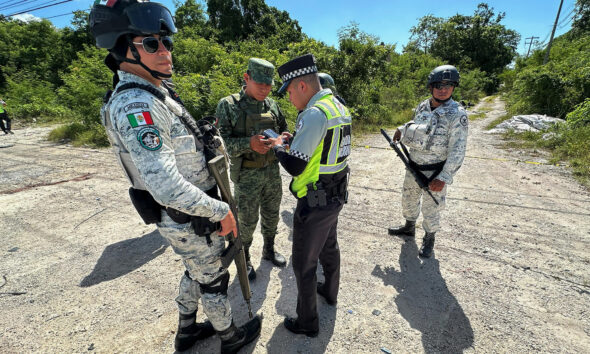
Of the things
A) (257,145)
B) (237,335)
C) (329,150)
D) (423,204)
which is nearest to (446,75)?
(423,204)

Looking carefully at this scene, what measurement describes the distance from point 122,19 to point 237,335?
6.67 ft

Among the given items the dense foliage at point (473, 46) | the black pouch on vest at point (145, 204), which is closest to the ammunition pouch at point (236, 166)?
the black pouch on vest at point (145, 204)

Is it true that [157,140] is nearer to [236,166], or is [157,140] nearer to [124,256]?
[236,166]

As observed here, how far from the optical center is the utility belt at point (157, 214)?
4.69 ft

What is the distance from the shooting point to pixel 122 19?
1.25 m

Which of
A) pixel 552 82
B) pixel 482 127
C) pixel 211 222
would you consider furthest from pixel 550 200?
pixel 552 82

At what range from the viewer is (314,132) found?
161 cm

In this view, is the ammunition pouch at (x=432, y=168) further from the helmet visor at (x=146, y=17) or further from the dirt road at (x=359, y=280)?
the helmet visor at (x=146, y=17)

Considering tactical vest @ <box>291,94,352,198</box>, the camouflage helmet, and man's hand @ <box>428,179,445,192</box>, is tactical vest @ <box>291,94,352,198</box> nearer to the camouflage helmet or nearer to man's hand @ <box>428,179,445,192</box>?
the camouflage helmet

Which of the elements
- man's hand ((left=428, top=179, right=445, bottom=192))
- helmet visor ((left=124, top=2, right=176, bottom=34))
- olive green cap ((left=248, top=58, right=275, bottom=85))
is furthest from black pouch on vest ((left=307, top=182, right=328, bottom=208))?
man's hand ((left=428, top=179, right=445, bottom=192))

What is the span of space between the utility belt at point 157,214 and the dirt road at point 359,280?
3.69ft

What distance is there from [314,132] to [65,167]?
24.3 feet

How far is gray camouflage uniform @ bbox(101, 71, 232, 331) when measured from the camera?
1.19 meters

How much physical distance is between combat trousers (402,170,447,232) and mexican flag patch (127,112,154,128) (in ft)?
9.50
